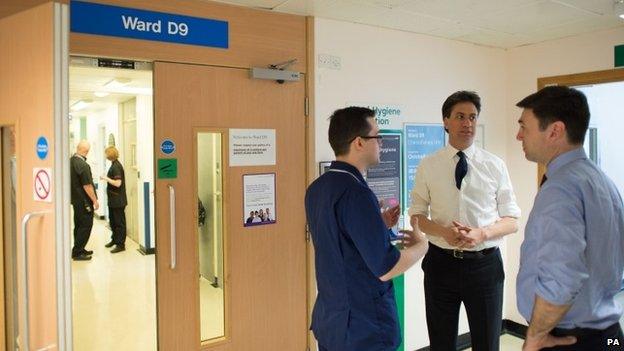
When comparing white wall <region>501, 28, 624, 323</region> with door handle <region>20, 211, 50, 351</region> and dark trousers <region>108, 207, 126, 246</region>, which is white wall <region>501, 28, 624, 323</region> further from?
dark trousers <region>108, 207, 126, 246</region>

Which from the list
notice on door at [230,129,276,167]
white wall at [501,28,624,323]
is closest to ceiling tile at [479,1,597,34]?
white wall at [501,28,624,323]

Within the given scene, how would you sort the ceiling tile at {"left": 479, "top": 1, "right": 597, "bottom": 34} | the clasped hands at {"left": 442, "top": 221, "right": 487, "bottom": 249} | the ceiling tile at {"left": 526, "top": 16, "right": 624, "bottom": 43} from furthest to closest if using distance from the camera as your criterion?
1. the ceiling tile at {"left": 526, "top": 16, "right": 624, "bottom": 43}
2. the ceiling tile at {"left": 479, "top": 1, "right": 597, "bottom": 34}
3. the clasped hands at {"left": 442, "top": 221, "right": 487, "bottom": 249}

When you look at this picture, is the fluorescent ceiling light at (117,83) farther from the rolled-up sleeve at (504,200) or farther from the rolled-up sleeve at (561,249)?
the rolled-up sleeve at (561,249)

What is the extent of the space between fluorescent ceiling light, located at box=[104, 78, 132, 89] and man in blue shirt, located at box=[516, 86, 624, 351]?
197 inches

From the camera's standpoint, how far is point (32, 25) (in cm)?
172

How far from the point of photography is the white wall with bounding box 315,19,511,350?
3.20 m

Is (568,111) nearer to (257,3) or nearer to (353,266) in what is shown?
(353,266)

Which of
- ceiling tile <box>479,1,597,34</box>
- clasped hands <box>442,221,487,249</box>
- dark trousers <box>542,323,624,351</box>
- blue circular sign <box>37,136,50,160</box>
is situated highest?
ceiling tile <box>479,1,597,34</box>

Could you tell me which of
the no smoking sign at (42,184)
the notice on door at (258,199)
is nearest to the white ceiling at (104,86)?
the notice on door at (258,199)

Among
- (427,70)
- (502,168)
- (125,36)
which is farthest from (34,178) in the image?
(427,70)

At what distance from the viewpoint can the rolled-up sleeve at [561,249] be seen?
4.75ft

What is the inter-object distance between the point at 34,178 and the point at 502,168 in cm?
235

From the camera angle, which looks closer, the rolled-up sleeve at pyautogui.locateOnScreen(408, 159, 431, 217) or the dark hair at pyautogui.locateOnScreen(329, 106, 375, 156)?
the dark hair at pyautogui.locateOnScreen(329, 106, 375, 156)

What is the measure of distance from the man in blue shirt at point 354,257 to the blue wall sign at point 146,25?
124cm
